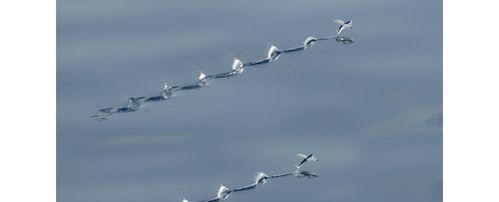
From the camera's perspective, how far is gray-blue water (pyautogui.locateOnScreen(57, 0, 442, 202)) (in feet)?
5.45

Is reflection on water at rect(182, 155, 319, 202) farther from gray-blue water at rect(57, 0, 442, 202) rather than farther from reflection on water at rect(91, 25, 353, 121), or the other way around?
reflection on water at rect(91, 25, 353, 121)

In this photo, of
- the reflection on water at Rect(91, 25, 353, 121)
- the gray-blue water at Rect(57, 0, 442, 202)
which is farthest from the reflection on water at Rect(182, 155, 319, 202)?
the reflection on water at Rect(91, 25, 353, 121)

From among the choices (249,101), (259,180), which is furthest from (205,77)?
(259,180)

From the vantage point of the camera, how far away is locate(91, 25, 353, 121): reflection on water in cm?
167

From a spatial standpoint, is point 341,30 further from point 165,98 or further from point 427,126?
point 165,98

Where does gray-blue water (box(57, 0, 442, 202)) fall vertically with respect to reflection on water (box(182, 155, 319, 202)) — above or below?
above

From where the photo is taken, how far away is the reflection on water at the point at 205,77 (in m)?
1.67

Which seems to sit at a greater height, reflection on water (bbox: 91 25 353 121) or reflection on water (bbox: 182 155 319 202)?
reflection on water (bbox: 91 25 353 121)

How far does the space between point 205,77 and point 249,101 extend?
9 cm

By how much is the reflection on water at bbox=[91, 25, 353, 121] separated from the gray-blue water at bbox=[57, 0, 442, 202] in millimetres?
10
